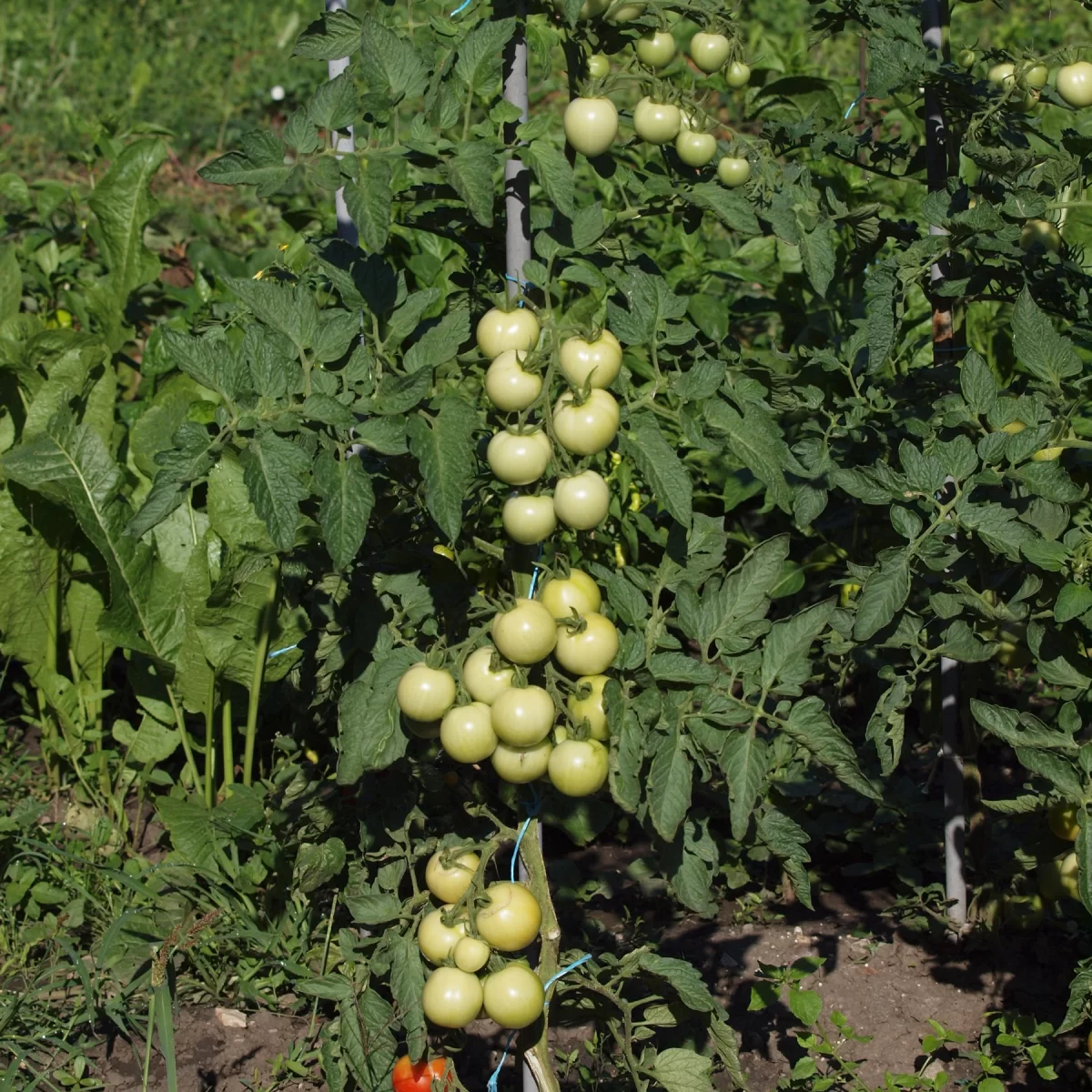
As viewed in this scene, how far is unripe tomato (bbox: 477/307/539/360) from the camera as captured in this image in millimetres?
1487

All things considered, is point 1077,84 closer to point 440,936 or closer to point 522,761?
point 522,761

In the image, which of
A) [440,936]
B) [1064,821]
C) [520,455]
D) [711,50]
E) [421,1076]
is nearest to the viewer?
[520,455]

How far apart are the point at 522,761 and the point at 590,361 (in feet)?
1.47

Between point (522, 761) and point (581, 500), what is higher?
point (581, 500)

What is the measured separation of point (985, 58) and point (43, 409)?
1.80m

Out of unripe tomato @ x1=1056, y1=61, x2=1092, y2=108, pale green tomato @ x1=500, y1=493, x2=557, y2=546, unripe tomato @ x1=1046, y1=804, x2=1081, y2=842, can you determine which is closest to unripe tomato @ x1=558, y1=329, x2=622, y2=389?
pale green tomato @ x1=500, y1=493, x2=557, y2=546

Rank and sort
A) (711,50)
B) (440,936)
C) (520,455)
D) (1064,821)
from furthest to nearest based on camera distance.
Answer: (1064,821) < (711,50) < (440,936) < (520,455)

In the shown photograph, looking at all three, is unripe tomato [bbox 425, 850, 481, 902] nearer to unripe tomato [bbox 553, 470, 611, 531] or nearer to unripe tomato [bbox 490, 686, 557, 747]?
A: unripe tomato [bbox 490, 686, 557, 747]

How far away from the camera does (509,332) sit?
4.88 ft

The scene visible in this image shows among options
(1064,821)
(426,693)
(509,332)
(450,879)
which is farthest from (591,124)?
(1064,821)

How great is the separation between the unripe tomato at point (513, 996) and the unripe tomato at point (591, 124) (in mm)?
935

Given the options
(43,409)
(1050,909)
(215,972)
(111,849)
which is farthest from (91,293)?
(1050,909)

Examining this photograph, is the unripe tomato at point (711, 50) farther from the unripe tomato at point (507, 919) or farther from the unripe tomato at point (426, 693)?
the unripe tomato at point (507, 919)

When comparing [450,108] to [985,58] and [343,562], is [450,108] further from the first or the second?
[985,58]
